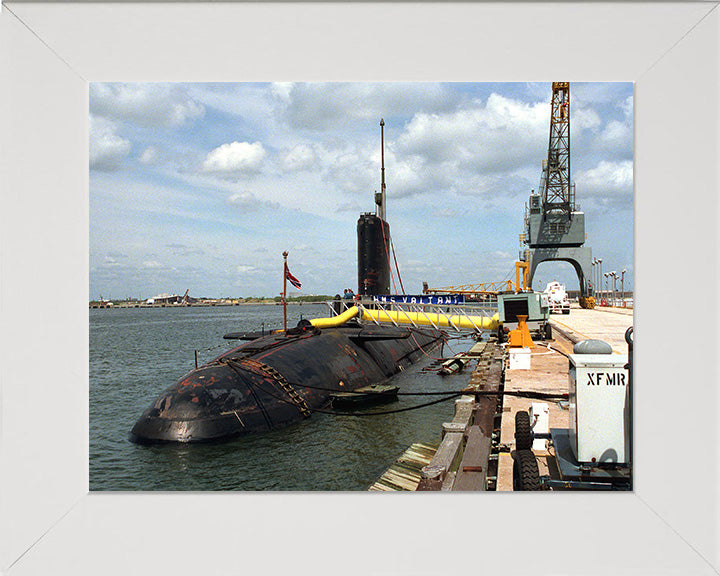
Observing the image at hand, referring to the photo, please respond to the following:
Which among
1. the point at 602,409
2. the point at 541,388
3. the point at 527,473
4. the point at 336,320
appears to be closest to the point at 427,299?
the point at 336,320

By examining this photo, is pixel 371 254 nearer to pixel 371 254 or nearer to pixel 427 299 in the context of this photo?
pixel 371 254

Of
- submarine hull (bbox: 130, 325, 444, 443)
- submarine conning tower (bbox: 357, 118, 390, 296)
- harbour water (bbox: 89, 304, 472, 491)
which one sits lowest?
harbour water (bbox: 89, 304, 472, 491)

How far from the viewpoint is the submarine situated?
35.1 ft

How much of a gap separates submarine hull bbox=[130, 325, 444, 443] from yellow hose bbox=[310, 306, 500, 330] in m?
4.20

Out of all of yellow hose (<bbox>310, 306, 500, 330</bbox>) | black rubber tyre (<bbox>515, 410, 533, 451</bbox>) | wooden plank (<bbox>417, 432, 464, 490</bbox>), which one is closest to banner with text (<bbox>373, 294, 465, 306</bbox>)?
yellow hose (<bbox>310, 306, 500, 330</bbox>)

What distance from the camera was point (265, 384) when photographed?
39.6 feet

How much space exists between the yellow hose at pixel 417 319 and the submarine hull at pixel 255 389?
13.8 feet

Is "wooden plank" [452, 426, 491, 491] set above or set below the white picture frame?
below

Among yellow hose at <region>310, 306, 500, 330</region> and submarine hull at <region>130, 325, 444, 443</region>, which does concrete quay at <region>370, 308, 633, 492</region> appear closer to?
submarine hull at <region>130, 325, 444, 443</region>
